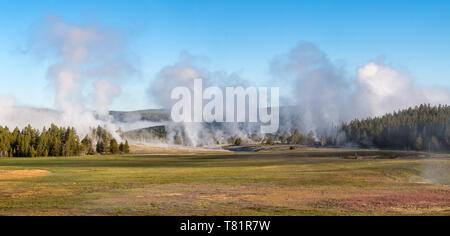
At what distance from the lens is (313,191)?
37.7 meters

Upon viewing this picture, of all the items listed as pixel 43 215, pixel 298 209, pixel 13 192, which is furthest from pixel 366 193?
pixel 13 192

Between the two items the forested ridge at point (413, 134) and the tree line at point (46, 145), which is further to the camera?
the forested ridge at point (413, 134)

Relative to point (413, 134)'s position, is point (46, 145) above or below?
below

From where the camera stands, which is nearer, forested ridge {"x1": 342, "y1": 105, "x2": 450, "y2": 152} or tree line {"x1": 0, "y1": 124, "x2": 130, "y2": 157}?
tree line {"x1": 0, "y1": 124, "x2": 130, "y2": 157}

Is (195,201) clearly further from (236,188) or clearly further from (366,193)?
(366,193)

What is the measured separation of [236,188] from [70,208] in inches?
675

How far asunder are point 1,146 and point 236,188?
11947cm

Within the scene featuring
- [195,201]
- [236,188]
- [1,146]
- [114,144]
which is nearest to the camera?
[195,201]

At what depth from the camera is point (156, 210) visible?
27016 mm

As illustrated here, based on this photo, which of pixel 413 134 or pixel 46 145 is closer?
pixel 46 145

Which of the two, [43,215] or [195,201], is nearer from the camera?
[43,215]
